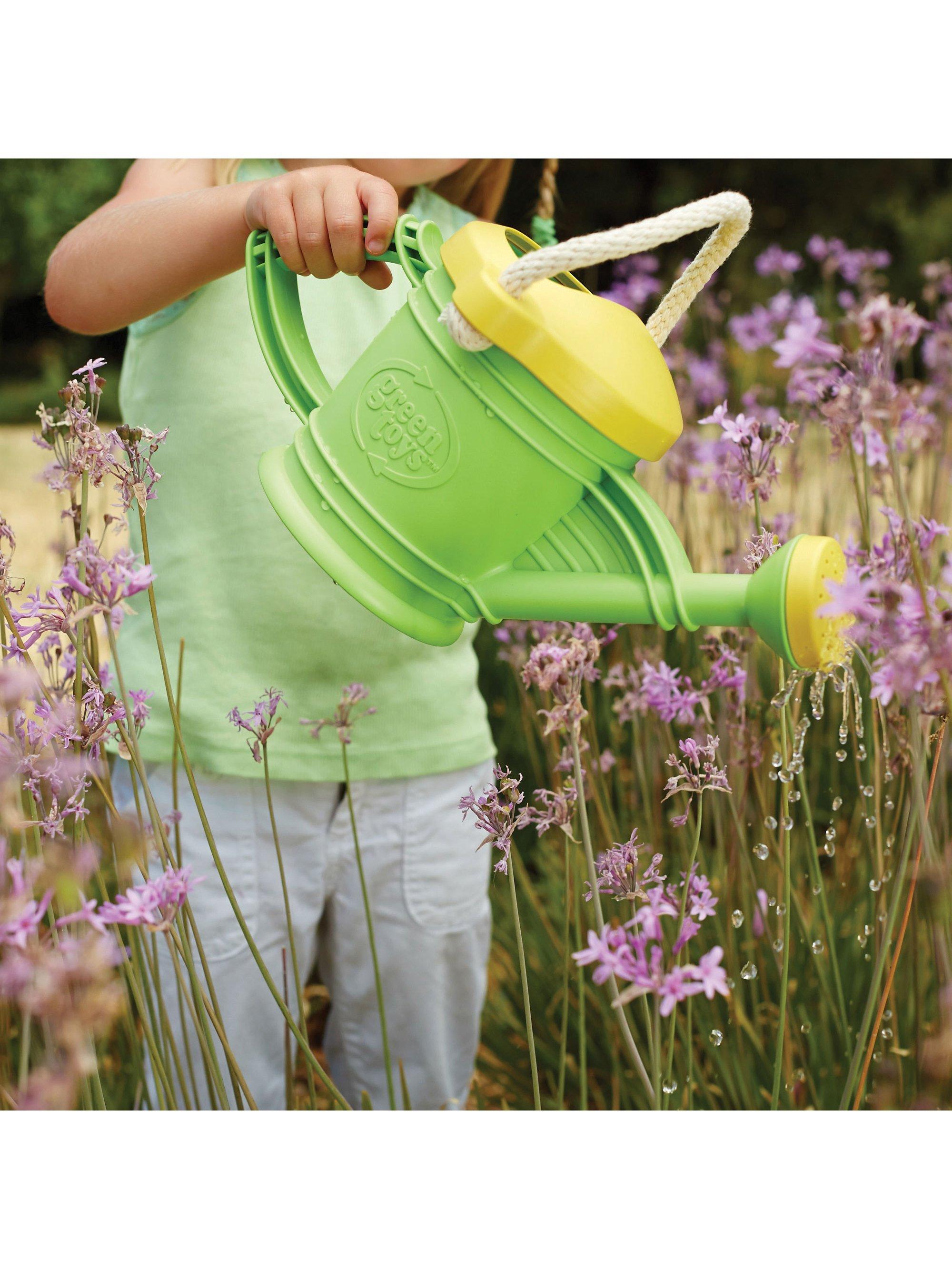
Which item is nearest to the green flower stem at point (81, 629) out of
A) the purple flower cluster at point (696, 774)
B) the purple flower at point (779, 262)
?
the purple flower cluster at point (696, 774)

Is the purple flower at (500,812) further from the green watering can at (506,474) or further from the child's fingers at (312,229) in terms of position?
the child's fingers at (312,229)

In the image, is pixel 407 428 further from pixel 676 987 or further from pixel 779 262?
pixel 779 262

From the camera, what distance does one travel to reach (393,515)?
21.0 inches

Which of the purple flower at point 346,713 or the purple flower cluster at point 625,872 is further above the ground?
the purple flower at point 346,713

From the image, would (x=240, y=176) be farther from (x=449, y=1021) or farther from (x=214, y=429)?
(x=449, y=1021)

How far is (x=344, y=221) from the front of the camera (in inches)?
21.9

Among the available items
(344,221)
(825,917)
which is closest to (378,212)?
(344,221)

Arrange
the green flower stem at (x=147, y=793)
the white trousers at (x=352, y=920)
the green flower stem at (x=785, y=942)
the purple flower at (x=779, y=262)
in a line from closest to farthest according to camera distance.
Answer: the green flower stem at (x=147, y=793) → the green flower stem at (x=785, y=942) → the white trousers at (x=352, y=920) → the purple flower at (x=779, y=262)

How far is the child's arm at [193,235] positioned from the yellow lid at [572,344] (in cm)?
9

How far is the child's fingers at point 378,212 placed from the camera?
1.83ft

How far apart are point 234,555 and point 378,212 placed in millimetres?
405

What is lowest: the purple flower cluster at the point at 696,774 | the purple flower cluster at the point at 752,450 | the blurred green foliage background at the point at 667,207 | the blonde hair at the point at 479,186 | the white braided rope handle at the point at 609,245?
the purple flower cluster at the point at 696,774
